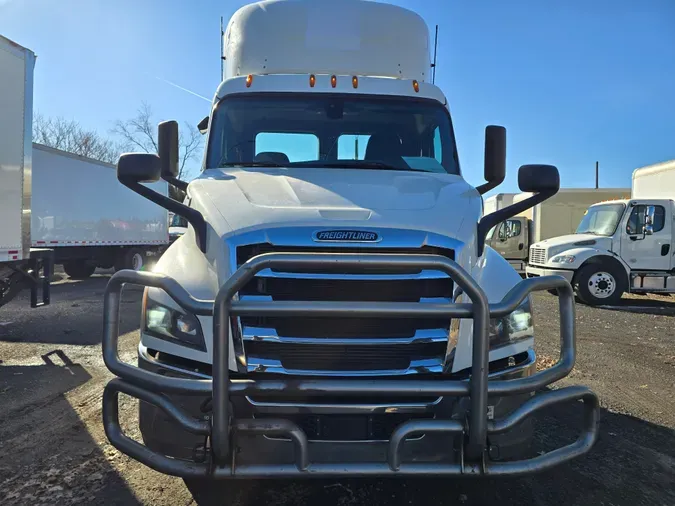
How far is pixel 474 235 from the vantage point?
111 inches

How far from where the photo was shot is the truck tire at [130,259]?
1611 centimetres

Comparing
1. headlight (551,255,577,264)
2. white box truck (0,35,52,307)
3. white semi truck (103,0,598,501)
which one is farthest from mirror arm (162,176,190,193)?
headlight (551,255,577,264)

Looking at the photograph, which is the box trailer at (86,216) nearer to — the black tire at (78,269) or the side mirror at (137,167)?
the black tire at (78,269)

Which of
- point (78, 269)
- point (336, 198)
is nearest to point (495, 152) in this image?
point (336, 198)

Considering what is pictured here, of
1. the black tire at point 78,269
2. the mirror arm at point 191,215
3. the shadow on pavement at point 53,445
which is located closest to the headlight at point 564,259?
the shadow on pavement at point 53,445

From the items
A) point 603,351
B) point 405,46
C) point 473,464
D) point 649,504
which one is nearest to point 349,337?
point 473,464

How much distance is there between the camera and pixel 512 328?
2617 millimetres

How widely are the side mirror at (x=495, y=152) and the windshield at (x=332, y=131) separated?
25 centimetres

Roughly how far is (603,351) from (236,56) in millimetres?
5890

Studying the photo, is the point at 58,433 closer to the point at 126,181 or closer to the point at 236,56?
the point at 126,181

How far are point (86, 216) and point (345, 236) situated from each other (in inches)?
516

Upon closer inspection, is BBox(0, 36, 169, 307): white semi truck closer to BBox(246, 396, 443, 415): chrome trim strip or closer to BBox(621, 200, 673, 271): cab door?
BBox(246, 396, 443, 415): chrome trim strip

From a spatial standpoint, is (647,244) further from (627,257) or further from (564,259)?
(564,259)

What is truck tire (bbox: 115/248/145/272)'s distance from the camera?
52.9 ft
